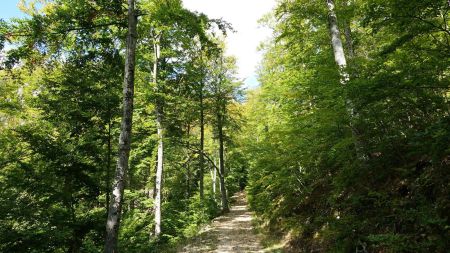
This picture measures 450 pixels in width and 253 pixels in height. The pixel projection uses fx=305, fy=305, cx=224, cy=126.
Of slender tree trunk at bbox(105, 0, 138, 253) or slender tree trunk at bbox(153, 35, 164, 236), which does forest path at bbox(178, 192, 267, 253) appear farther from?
slender tree trunk at bbox(105, 0, 138, 253)

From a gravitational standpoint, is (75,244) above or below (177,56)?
below

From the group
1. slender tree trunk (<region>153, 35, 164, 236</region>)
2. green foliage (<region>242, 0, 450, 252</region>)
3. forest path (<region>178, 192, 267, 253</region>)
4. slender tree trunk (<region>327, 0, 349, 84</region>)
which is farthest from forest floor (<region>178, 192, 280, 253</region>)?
slender tree trunk (<region>327, 0, 349, 84</region>)

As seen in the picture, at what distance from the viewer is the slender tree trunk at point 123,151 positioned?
24.4 ft

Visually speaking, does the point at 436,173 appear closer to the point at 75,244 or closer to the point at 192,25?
the point at 192,25

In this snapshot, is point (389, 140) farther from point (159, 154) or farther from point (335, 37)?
point (159, 154)

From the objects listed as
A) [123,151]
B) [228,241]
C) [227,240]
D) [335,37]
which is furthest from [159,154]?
[335,37]

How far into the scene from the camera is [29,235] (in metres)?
8.47

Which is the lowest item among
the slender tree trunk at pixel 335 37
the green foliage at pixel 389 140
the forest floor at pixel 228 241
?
the forest floor at pixel 228 241

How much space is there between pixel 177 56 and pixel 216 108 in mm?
5568

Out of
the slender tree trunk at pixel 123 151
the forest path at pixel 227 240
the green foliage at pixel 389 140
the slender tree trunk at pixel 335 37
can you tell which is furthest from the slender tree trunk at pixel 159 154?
the slender tree trunk at pixel 335 37

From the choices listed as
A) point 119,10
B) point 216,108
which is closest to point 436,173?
point 119,10

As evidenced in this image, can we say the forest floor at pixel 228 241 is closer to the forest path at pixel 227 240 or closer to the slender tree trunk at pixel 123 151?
the forest path at pixel 227 240

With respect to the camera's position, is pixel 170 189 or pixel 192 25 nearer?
pixel 192 25

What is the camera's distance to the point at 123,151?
7.93m
